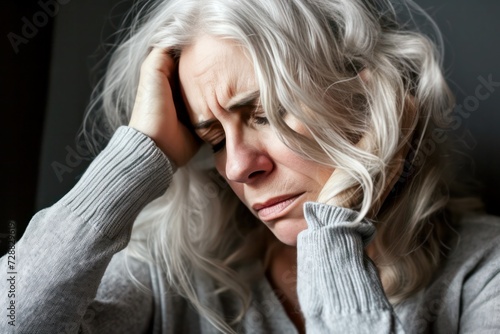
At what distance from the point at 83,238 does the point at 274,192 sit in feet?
1.14

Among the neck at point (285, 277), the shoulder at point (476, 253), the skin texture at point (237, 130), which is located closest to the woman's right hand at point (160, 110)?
the skin texture at point (237, 130)

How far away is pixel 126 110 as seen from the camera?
4.93 ft

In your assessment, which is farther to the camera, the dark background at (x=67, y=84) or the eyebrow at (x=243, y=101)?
the dark background at (x=67, y=84)

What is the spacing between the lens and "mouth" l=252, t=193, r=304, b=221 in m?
1.22

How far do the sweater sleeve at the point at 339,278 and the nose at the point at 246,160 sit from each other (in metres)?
0.12

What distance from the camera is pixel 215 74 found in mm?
1205

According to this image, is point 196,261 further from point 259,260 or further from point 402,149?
point 402,149

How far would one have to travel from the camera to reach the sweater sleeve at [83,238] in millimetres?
1140

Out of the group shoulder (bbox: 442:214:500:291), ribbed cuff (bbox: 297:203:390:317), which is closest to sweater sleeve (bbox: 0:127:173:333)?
ribbed cuff (bbox: 297:203:390:317)

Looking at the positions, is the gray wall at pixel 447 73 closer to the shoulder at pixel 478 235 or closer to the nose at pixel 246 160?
the shoulder at pixel 478 235

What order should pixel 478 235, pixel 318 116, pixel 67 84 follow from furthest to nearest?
1. pixel 67 84
2. pixel 478 235
3. pixel 318 116

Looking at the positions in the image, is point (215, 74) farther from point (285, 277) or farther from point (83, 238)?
point (285, 277)

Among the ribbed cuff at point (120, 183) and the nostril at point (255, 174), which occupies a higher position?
the ribbed cuff at point (120, 183)

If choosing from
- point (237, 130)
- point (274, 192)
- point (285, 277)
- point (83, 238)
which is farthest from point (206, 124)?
point (285, 277)
